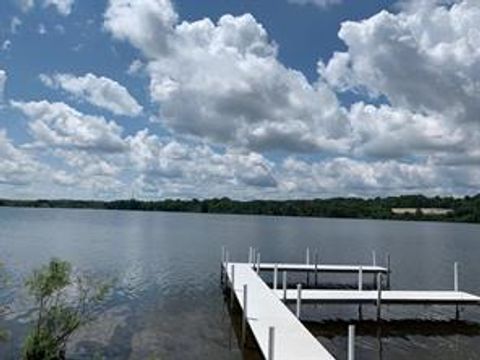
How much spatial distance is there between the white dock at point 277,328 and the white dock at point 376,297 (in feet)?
4.59

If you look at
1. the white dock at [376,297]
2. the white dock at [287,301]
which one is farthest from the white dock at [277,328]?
the white dock at [376,297]

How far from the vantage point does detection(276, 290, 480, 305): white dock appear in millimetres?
22078

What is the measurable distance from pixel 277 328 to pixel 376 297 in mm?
7826

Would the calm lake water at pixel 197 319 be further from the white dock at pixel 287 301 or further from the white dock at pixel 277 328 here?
the white dock at pixel 277 328

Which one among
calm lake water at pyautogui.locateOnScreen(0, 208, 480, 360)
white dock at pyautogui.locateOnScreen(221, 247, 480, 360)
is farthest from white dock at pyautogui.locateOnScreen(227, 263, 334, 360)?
calm lake water at pyautogui.locateOnScreen(0, 208, 480, 360)

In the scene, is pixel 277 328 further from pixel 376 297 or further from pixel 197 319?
pixel 376 297

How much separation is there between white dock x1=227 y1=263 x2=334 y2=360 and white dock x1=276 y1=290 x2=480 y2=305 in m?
1.40

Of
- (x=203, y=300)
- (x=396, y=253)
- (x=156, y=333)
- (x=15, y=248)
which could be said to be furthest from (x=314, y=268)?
(x=15, y=248)

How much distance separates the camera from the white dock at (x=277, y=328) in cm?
1380

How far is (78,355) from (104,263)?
2322 centimetres

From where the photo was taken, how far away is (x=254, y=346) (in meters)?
17.9

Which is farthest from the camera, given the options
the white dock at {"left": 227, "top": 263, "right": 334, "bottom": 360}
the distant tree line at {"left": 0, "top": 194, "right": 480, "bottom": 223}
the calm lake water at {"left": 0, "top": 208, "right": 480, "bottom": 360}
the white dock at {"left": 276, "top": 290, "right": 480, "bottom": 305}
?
the distant tree line at {"left": 0, "top": 194, "right": 480, "bottom": 223}

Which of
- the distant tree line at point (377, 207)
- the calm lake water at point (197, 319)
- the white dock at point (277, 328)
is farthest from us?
the distant tree line at point (377, 207)

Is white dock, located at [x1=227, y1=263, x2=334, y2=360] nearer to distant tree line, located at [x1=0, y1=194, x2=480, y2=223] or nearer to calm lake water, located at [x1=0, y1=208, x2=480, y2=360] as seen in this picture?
calm lake water, located at [x1=0, y1=208, x2=480, y2=360]
